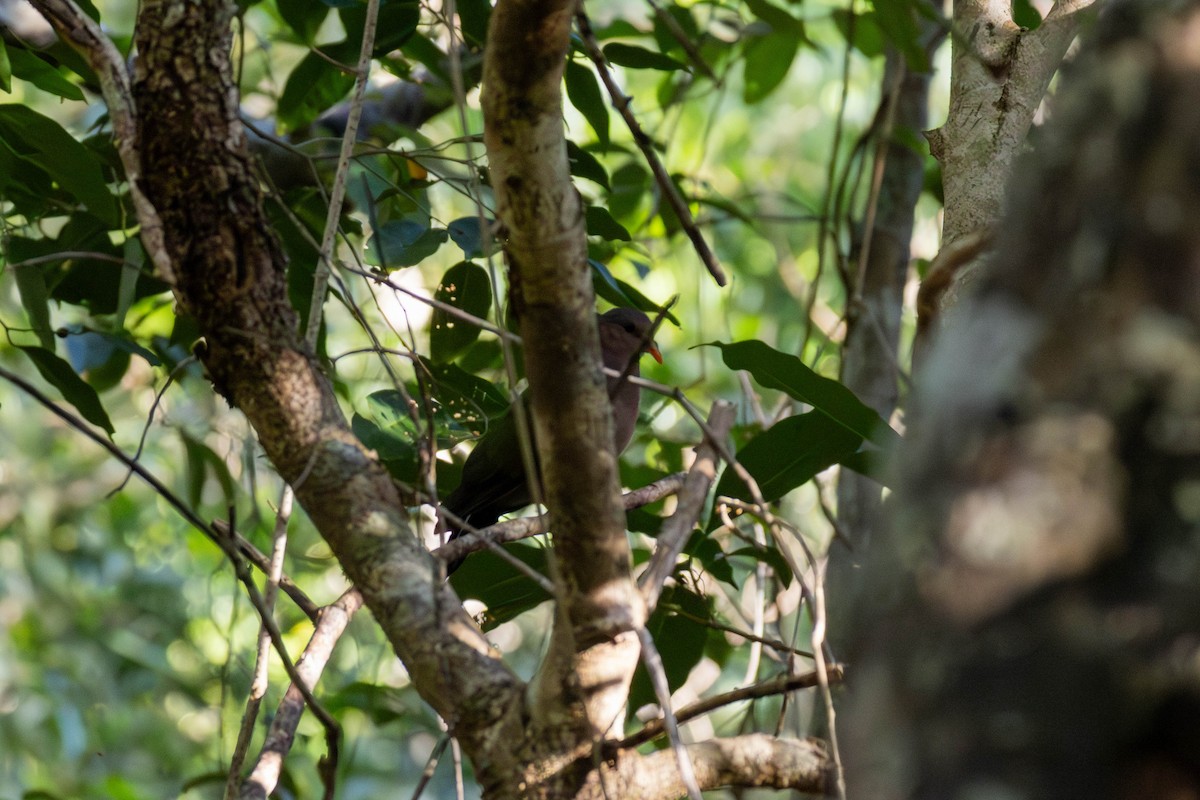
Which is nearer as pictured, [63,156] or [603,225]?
[63,156]

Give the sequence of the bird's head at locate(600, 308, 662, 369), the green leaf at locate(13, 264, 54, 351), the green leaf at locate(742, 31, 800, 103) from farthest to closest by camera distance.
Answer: the bird's head at locate(600, 308, 662, 369), the green leaf at locate(742, 31, 800, 103), the green leaf at locate(13, 264, 54, 351)

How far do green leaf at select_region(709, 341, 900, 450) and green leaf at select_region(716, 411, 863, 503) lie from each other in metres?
0.07

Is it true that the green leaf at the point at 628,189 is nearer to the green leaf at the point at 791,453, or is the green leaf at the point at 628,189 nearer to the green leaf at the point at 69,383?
the green leaf at the point at 791,453

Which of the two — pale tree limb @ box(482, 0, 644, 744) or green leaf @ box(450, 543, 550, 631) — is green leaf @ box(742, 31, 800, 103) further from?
pale tree limb @ box(482, 0, 644, 744)

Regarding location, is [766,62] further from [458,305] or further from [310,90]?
[458,305]

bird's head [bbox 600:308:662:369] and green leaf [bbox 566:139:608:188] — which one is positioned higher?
bird's head [bbox 600:308:662:369]

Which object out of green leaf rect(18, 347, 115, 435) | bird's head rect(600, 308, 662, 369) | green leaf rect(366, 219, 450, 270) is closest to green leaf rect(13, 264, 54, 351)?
green leaf rect(18, 347, 115, 435)

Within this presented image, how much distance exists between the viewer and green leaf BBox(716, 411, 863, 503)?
6.48 feet

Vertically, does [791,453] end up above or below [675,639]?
above

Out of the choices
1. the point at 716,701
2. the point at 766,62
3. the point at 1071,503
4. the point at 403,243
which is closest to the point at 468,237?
the point at 403,243

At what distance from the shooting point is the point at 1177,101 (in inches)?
24.6

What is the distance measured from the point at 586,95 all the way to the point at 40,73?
1116 mm

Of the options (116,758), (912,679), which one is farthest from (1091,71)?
(116,758)

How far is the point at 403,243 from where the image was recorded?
2.26 m
